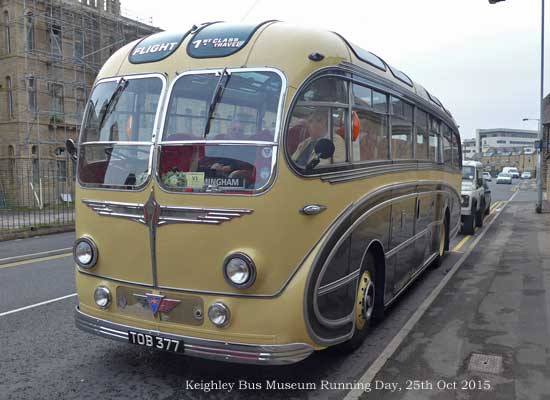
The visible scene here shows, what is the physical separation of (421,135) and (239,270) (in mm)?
5173

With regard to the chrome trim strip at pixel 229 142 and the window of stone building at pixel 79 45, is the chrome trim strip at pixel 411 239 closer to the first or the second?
the chrome trim strip at pixel 229 142

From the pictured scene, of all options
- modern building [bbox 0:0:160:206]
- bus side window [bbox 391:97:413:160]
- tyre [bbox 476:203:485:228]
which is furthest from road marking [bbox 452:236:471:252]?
modern building [bbox 0:0:160:206]

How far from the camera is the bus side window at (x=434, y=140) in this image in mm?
9086

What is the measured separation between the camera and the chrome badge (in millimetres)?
4311

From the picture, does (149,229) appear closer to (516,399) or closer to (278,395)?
(278,395)

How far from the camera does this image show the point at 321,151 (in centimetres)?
428

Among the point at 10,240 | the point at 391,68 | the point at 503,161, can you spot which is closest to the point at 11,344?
the point at 391,68

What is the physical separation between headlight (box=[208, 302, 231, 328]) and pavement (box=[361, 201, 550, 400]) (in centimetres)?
133

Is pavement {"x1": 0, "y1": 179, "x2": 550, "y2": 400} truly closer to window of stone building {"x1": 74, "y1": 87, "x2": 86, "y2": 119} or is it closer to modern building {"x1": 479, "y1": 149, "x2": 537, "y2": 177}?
window of stone building {"x1": 74, "y1": 87, "x2": 86, "y2": 119}

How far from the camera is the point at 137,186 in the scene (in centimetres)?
444

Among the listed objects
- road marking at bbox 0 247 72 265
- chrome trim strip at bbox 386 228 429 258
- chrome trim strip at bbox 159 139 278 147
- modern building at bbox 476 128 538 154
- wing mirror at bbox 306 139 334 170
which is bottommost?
road marking at bbox 0 247 72 265

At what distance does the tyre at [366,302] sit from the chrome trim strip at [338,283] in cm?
26

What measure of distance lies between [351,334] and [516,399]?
1481mm

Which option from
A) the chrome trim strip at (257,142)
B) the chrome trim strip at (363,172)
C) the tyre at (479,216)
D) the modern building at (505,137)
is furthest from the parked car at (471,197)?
the modern building at (505,137)
